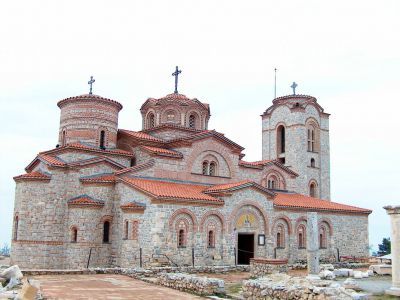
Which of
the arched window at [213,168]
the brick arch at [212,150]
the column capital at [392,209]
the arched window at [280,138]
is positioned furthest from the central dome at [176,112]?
the column capital at [392,209]

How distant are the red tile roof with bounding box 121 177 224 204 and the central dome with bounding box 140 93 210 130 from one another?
18.7 ft

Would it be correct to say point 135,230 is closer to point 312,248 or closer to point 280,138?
point 312,248

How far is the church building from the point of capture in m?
22.3

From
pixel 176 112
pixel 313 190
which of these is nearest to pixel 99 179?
pixel 176 112

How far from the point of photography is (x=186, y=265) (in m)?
21.8

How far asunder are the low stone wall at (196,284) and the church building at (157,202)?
5.65 meters

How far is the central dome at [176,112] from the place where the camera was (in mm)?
29500

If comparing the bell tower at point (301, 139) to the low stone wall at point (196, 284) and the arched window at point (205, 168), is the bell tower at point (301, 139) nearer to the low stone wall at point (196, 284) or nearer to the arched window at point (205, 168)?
the arched window at point (205, 168)

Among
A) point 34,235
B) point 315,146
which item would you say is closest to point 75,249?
point 34,235

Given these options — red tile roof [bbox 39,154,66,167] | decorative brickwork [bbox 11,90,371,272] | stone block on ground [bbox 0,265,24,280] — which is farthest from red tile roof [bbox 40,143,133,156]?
stone block on ground [bbox 0,265,24,280]

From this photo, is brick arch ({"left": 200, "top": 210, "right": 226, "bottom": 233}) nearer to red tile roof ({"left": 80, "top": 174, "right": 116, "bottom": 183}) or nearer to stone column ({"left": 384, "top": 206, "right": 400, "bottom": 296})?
red tile roof ({"left": 80, "top": 174, "right": 116, "bottom": 183})

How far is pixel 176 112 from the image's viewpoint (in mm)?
29562

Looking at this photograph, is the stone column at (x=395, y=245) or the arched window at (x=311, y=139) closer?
the stone column at (x=395, y=245)

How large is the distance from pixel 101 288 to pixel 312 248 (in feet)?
25.2
